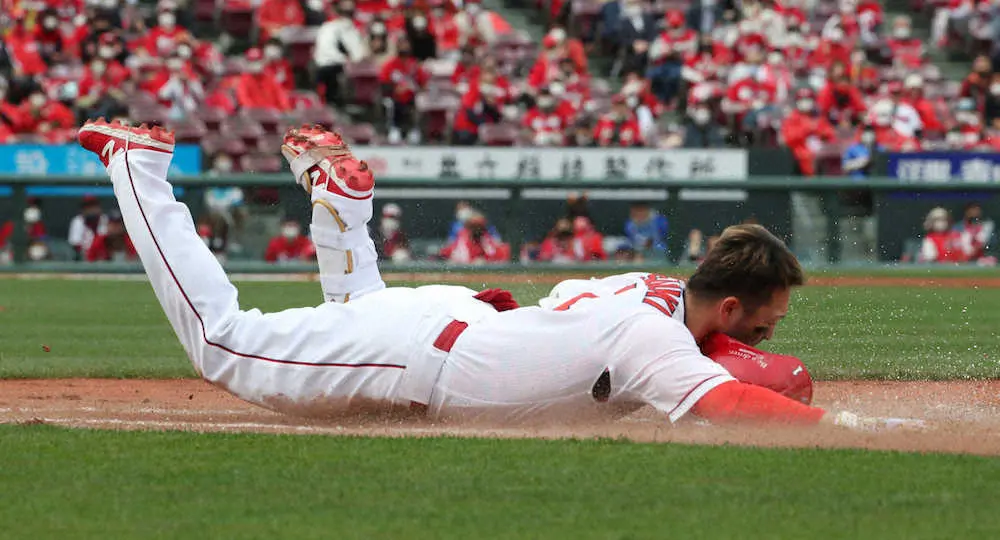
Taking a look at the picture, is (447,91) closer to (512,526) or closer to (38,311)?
(38,311)

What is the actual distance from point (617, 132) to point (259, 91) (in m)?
4.30

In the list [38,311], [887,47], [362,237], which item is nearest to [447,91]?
[887,47]

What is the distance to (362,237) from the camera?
611 centimetres

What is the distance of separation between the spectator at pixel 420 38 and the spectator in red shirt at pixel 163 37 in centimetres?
280

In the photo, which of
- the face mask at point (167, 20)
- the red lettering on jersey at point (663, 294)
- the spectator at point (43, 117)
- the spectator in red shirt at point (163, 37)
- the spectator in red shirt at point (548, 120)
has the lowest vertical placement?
the spectator in red shirt at point (548, 120)

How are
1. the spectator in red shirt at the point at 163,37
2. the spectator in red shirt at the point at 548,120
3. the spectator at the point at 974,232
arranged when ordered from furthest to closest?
the spectator in red shirt at the point at 163,37, the spectator in red shirt at the point at 548,120, the spectator at the point at 974,232

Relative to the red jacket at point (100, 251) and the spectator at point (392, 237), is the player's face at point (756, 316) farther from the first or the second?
the red jacket at point (100, 251)

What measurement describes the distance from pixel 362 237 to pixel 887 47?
1765 cm

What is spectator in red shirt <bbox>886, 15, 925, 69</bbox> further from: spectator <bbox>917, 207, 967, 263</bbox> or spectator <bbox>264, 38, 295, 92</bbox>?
spectator <bbox>264, 38, 295, 92</bbox>

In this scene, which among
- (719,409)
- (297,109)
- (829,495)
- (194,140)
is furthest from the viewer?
(297,109)

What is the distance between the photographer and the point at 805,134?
19.1 meters

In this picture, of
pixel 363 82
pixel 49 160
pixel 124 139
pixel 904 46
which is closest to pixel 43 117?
pixel 49 160

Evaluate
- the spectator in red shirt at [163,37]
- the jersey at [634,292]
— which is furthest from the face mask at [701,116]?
the jersey at [634,292]

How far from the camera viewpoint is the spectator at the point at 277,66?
19.4m
